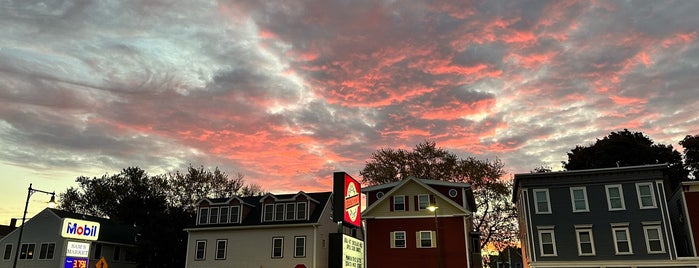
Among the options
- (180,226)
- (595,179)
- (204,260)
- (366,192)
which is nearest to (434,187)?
(366,192)

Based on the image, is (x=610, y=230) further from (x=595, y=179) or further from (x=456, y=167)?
(x=456, y=167)

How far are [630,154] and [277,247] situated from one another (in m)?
40.0

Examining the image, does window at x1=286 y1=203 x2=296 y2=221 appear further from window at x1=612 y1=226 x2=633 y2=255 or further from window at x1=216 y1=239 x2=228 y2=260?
window at x1=612 y1=226 x2=633 y2=255

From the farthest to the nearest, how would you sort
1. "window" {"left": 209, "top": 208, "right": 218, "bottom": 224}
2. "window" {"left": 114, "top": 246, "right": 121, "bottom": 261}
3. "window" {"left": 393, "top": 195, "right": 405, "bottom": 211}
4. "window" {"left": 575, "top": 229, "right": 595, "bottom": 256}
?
1. "window" {"left": 114, "top": 246, "right": 121, "bottom": 261}
2. "window" {"left": 209, "top": 208, "right": 218, "bottom": 224}
3. "window" {"left": 393, "top": 195, "right": 405, "bottom": 211}
4. "window" {"left": 575, "top": 229, "right": 595, "bottom": 256}

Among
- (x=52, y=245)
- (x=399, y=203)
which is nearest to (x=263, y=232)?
(x=399, y=203)

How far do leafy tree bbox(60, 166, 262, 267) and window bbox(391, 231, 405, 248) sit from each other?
23.2m

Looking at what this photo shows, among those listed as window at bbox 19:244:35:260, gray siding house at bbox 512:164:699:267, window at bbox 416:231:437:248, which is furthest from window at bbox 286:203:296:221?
window at bbox 19:244:35:260

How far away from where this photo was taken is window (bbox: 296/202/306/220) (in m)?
48.8

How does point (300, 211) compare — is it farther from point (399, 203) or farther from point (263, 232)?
point (399, 203)

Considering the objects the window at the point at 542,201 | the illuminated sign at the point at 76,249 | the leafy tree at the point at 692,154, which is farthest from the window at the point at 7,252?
the leafy tree at the point at 692,154

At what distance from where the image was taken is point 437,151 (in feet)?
210

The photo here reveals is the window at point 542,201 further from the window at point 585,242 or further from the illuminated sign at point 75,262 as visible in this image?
the illuminated sign at point 75,262

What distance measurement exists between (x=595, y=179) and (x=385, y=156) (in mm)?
29396

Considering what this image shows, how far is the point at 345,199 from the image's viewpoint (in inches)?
865
